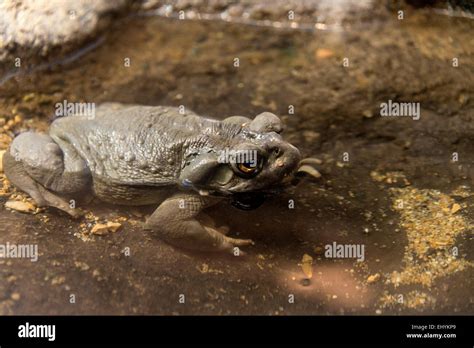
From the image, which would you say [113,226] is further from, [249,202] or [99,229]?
[249,202]

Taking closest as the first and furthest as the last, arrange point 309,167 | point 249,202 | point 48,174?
point 48,174, point 249,202, point 309,167

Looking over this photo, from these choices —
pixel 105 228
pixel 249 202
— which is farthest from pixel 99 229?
pixel 249 202

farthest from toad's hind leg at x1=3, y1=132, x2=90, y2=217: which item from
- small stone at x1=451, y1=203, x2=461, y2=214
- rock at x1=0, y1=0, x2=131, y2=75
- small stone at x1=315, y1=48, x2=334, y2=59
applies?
small stone at x1=315, y1=48, x2=334, y2=59

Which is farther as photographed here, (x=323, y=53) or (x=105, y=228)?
(x=323, y=53)

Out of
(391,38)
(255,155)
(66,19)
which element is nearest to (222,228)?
(255,155)

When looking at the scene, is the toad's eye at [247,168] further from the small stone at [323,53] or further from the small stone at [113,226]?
the small stone at [323,53]

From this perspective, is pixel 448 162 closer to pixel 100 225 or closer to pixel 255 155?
pixel 255 155
